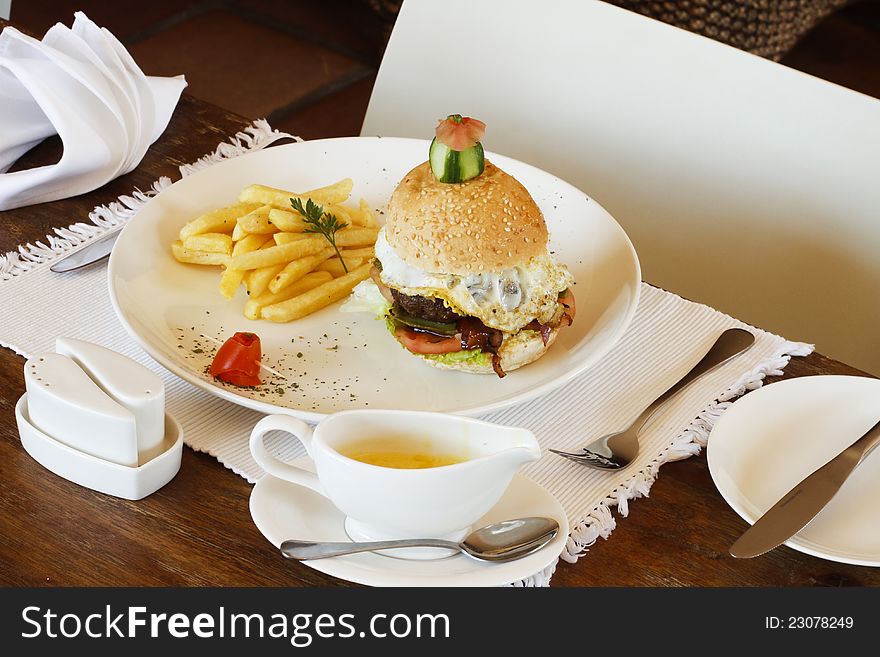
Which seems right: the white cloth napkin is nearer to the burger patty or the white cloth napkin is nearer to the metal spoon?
the metal spoon

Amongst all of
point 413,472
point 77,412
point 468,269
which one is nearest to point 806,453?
point 468,269

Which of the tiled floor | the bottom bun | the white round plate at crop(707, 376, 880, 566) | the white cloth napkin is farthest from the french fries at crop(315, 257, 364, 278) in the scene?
the tiled floor

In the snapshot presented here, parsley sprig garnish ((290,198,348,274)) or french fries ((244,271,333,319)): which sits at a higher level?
parsley sprig garnish ((290,198,348,274))

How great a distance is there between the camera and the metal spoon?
51.5 inches

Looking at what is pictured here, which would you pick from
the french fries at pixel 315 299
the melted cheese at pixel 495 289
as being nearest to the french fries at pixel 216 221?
the french fries at pixel 315 299

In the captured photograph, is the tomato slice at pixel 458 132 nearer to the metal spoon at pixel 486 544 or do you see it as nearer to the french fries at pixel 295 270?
the french fries at pixel 295 270

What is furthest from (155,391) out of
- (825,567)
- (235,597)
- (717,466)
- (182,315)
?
(825,567)

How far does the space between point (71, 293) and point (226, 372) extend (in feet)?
1.47

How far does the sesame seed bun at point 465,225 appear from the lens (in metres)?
1.86

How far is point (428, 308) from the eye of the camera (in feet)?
6.28

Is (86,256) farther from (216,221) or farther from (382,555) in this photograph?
(382,555)

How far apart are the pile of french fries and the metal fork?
65cm

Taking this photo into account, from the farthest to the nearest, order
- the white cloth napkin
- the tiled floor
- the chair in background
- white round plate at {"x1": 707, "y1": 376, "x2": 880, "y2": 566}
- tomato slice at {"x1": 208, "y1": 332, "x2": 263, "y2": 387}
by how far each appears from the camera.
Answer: the tiled floor < the chair in background < tomato slice at {"x1": 208, "y1": 332, "x2": 263, "y2": 387} < the white cloth napkin < white round plate at {"x1": 707, "y1": 376, "x2": 880, "y2": 566}

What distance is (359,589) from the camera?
1376 mm
